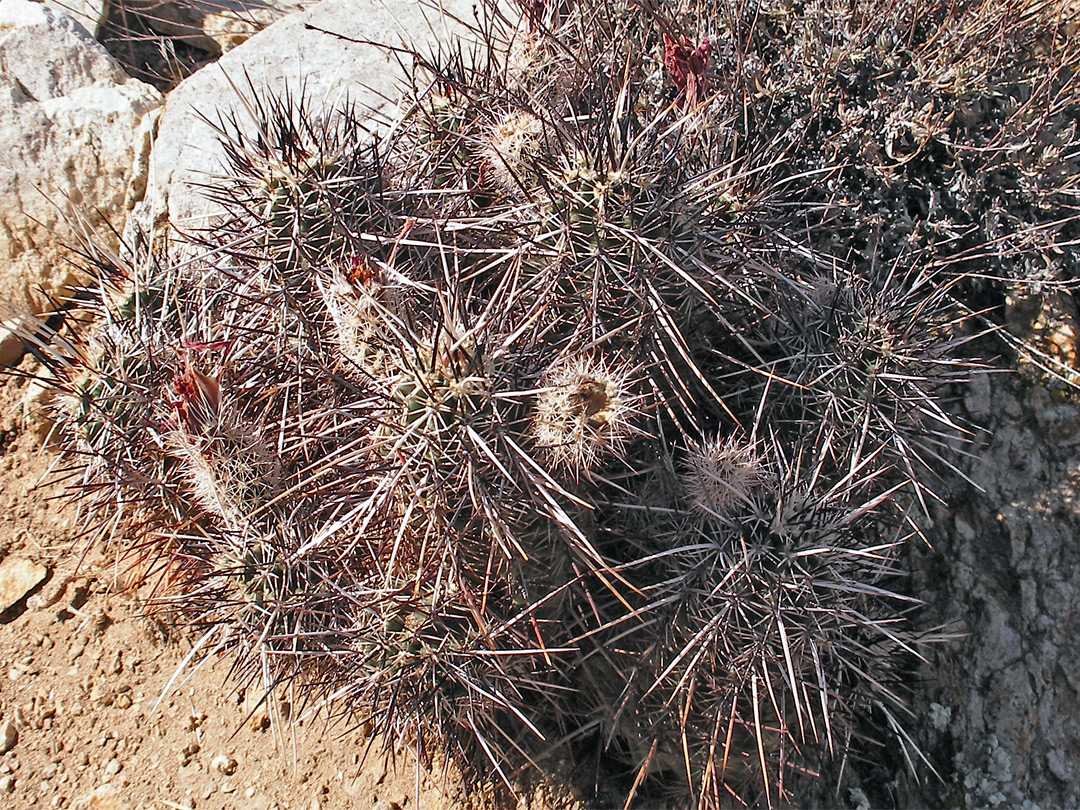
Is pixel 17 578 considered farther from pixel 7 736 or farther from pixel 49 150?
pixel 49 150

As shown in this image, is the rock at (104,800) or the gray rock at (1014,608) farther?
the gray rock at (1014,608)

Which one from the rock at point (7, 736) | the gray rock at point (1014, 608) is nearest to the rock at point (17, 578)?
the rock at point (7, 736)

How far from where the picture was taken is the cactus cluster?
1.95 metres

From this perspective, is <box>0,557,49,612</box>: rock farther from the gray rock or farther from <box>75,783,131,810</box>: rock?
the gray rock

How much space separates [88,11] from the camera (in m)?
4.12

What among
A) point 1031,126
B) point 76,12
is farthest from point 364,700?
point 76,12

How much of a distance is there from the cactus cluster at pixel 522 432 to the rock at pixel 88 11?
89.8 inches

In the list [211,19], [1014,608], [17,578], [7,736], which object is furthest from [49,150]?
[1014,608]

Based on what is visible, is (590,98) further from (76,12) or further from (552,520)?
(76,12)

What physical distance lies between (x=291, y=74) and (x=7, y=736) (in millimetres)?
2907

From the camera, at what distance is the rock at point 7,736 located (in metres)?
2.64

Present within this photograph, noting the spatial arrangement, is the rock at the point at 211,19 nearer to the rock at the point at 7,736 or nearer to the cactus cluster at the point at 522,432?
the cactus cluster at the point at 522,432

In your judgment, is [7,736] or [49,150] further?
[49,150]

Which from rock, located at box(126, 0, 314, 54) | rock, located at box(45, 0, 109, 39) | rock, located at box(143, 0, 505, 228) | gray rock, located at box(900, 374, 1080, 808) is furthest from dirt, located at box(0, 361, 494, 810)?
rock, located at box(126, 0, 314, 54)
